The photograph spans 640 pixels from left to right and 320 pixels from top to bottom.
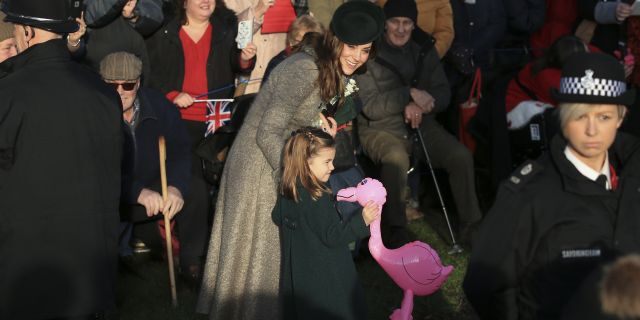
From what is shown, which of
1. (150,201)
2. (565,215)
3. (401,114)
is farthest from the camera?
(401,114)

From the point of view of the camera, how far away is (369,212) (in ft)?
21.0

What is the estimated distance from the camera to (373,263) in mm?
9336

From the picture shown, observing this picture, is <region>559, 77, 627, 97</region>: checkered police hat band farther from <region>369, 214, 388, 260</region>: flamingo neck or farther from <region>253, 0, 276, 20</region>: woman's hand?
<region>253, 0, 276, 20</region>: woman's hand

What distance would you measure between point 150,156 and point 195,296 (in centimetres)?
108

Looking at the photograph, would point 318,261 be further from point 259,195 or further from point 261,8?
point 261,8

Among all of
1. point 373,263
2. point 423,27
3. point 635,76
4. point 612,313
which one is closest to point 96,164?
point 612,313

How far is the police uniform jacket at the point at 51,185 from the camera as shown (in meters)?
5.47

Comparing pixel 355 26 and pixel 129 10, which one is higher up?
pixel 355 26

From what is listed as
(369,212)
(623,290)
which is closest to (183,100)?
(369,212)

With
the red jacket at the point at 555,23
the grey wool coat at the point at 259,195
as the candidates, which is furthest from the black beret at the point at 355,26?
the red jacket at the point at 555,23

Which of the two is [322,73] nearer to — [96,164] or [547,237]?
[96,164]

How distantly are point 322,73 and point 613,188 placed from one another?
2.46 m

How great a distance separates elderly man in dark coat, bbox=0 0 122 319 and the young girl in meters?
1.14

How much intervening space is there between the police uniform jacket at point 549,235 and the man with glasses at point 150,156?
400 centimetres
